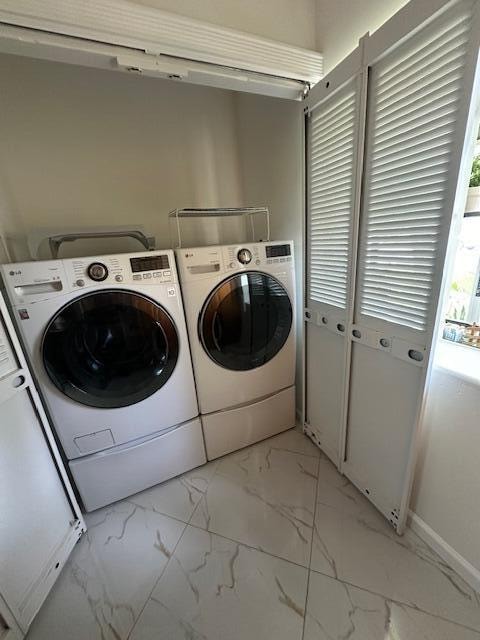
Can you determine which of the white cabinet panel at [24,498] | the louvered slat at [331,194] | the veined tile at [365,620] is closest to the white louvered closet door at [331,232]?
the louvered slat at [331,194]

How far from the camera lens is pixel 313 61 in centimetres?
112

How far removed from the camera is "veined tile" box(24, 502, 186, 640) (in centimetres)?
93

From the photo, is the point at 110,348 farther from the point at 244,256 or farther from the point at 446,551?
the point at 446,551

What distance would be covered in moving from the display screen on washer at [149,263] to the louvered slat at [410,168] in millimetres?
840

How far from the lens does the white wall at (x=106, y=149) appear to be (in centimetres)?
137

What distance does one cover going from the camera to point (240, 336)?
1.42 metres

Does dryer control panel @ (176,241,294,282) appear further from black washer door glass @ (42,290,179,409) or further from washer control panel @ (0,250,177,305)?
black washer door glass @ (42,290,179,409)

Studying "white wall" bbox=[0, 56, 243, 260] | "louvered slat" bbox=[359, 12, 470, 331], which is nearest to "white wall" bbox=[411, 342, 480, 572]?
"louvered slat" bbox=[359, 12, 470, 331]

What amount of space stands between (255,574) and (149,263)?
4.43 ft

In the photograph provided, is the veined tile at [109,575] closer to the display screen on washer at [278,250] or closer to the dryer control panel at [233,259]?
the dryer control panel at [233,259]

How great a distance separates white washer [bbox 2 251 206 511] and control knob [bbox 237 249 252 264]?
0.33m

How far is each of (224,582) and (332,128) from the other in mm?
1895

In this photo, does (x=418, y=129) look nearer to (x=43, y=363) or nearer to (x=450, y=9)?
(x=450, y=9)

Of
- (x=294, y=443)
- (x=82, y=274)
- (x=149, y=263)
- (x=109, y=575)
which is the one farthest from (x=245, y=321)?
(x=109, y=575)
